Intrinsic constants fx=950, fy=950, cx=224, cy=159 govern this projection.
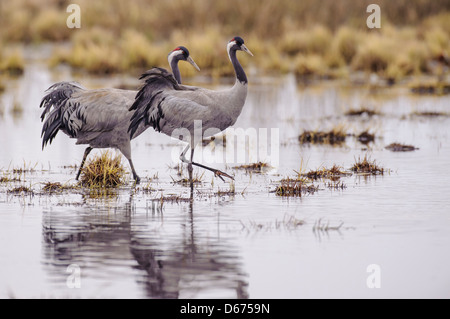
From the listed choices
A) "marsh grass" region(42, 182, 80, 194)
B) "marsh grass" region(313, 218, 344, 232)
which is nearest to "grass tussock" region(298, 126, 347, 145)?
"marsh grass" region(42, 182, 80, 194)

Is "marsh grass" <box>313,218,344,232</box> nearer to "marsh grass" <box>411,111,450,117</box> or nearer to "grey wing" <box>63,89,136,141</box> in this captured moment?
"grey wing" <box>63,89,136,141</box>

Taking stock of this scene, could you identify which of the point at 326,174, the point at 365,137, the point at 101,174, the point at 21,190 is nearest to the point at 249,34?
the point at 365,137

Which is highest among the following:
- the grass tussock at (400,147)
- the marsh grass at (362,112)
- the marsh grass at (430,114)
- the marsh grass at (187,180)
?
the marsh grass at (362,112)

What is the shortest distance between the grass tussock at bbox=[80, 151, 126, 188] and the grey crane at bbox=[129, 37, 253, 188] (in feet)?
1.45

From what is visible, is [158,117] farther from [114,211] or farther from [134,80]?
[134,80]

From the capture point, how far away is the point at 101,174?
1077cm

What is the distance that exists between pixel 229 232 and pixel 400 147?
6427 millimetres

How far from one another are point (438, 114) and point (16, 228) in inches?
465

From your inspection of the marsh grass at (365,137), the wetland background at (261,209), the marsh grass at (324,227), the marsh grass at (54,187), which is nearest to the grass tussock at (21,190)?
the wetland background at (261,209)

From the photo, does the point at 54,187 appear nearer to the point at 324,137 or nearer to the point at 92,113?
the point at 92,113

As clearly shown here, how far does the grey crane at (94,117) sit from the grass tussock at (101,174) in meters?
0.12

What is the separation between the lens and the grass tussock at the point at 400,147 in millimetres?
13891

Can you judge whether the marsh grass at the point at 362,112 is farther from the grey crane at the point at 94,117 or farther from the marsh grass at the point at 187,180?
the grey crane at the point at 94,117
